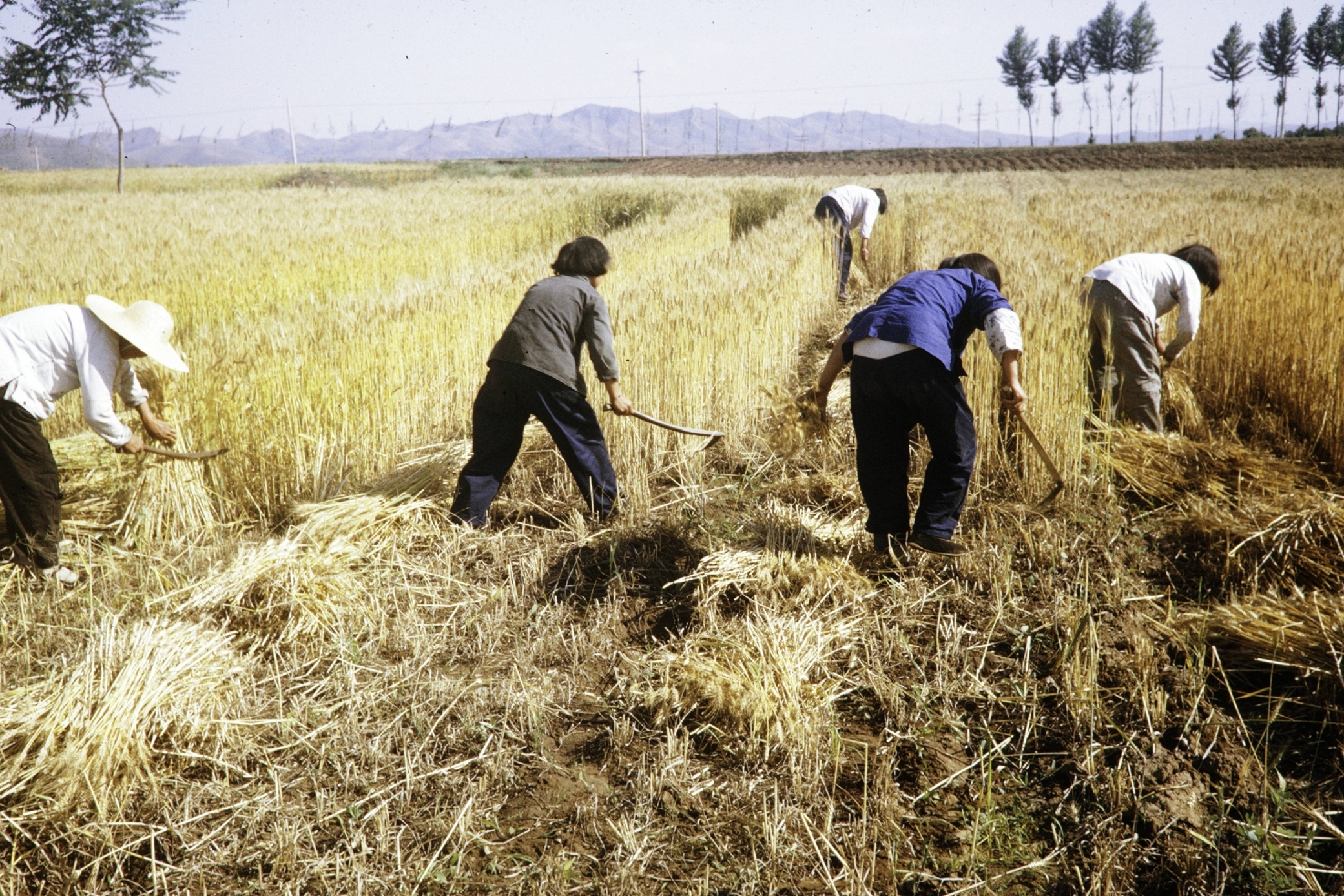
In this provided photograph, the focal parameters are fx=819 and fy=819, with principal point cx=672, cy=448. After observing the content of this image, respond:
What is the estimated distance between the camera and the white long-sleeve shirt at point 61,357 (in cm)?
298

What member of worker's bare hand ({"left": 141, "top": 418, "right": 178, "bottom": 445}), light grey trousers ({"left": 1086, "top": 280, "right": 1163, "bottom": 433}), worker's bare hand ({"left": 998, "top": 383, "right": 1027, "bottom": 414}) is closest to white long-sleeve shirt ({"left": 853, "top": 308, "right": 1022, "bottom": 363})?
worker's bare hand ({"left": 998, "top": 383, "right": 1027, "bottom": 414})

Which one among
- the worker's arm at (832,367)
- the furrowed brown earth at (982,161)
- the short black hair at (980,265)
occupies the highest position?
the furrowed brown earth at (982,161)

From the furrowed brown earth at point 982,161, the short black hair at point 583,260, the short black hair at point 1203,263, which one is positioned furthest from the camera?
the furrowed brown earth at point 982,161

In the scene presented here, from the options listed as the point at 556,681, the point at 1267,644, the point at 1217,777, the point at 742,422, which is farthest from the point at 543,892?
the point at 742,422

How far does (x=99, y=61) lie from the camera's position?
2806 cm

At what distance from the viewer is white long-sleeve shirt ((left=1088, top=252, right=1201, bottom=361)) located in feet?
13.6

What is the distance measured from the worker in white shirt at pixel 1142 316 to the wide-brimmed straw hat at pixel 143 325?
418 cm

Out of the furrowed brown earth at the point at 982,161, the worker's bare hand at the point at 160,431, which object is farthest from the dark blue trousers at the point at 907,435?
the furrowed brown earth at the point at 982,161

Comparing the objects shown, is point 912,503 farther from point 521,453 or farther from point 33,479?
point 33,479

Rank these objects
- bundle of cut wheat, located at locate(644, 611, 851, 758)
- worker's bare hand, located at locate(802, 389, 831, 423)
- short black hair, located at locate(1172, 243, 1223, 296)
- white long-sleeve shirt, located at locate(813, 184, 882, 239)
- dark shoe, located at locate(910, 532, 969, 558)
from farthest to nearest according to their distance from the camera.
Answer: white long-sleeve shirt, located at locate(813, 184, 882, 239) → short black hair, located at locate(1172, 243, 1223, 296) → worker's bare hand, located at locate(802, 389, 831, 423) → dark shoe, located at locate(910, 532, 969, 558) → bundle of cut wheat, located at locate(644, 611, 851, 758)

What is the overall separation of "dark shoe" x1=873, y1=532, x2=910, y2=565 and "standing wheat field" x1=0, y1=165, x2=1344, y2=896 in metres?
0.07

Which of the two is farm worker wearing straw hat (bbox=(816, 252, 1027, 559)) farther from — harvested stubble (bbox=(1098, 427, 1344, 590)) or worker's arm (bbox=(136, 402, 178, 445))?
worker's arm (bbox=(136, 402, 178, 445))

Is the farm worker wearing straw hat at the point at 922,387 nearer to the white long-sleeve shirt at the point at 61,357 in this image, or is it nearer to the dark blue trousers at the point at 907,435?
the dark blue trousers at the point at 907,435

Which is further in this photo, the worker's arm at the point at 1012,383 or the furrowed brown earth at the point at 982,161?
the furrowed brown earth at the point at 982,161
